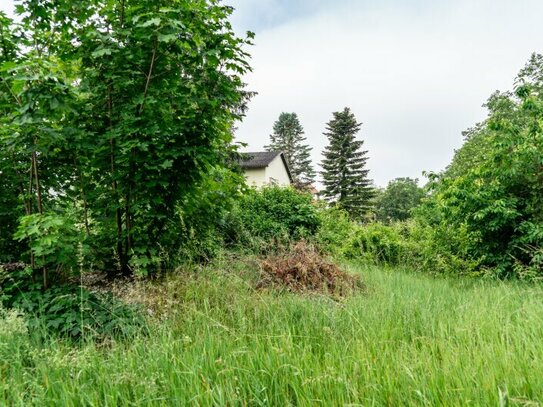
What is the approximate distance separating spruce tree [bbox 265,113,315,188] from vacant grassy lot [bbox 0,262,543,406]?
148 feet

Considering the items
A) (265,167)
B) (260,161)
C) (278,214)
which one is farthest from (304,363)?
(260,161)

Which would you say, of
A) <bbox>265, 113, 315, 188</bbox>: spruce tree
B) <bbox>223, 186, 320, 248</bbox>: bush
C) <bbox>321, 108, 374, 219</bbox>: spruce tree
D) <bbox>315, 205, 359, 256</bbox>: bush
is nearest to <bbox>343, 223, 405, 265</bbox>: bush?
<bbox>315, 205, 359, 256</bbox>: bush

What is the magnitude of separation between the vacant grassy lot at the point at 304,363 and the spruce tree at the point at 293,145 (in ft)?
148

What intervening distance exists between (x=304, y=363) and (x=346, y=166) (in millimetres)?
33313

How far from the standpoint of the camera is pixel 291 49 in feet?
38.6

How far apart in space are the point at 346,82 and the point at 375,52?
20.5 ft

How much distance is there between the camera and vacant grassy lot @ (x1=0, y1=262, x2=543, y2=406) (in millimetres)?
1569

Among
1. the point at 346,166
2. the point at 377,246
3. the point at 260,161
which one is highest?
the point at 346,166

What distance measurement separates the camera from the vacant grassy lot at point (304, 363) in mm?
1569

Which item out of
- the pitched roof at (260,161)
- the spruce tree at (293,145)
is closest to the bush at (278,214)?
the pitched roof at (260,161)

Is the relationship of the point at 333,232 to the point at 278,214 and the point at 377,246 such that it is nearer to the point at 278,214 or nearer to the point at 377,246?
the point at 278,214

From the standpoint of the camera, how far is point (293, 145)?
1969 inches

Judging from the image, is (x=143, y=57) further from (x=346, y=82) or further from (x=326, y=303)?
(x=346, y=82)

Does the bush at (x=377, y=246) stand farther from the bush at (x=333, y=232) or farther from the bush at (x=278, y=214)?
the bush at (x=278, y=214)
